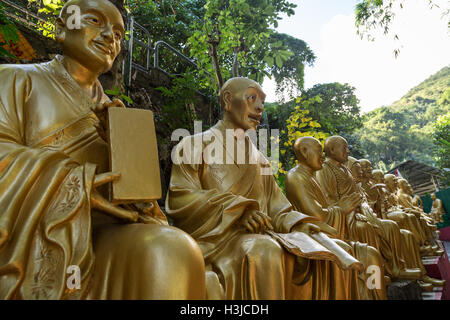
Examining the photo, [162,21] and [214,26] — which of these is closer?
[214,26]

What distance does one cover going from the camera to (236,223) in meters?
2.31

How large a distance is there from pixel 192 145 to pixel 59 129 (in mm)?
1118

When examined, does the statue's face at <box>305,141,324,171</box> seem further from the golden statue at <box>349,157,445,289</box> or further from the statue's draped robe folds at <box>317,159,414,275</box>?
the golden statue at <box>349,157,445,289</box>

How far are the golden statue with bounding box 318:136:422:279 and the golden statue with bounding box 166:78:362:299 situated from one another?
4.80ft

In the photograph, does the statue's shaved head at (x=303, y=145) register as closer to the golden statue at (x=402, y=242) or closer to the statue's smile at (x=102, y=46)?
the golden statue at (x=402, y=242)

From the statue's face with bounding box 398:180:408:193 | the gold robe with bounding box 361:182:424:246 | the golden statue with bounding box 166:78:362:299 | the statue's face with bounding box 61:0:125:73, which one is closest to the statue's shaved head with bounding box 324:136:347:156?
the gold robe with bounding box 361:182:424:246

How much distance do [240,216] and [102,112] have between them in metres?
1.08

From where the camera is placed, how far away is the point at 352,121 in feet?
39.9

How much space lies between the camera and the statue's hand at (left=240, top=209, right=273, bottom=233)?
7.41 feet

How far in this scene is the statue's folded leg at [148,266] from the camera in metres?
1.21

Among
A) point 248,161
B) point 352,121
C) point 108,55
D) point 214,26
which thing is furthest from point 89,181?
point 352,121

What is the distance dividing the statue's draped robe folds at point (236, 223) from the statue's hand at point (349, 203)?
45.1 inches
